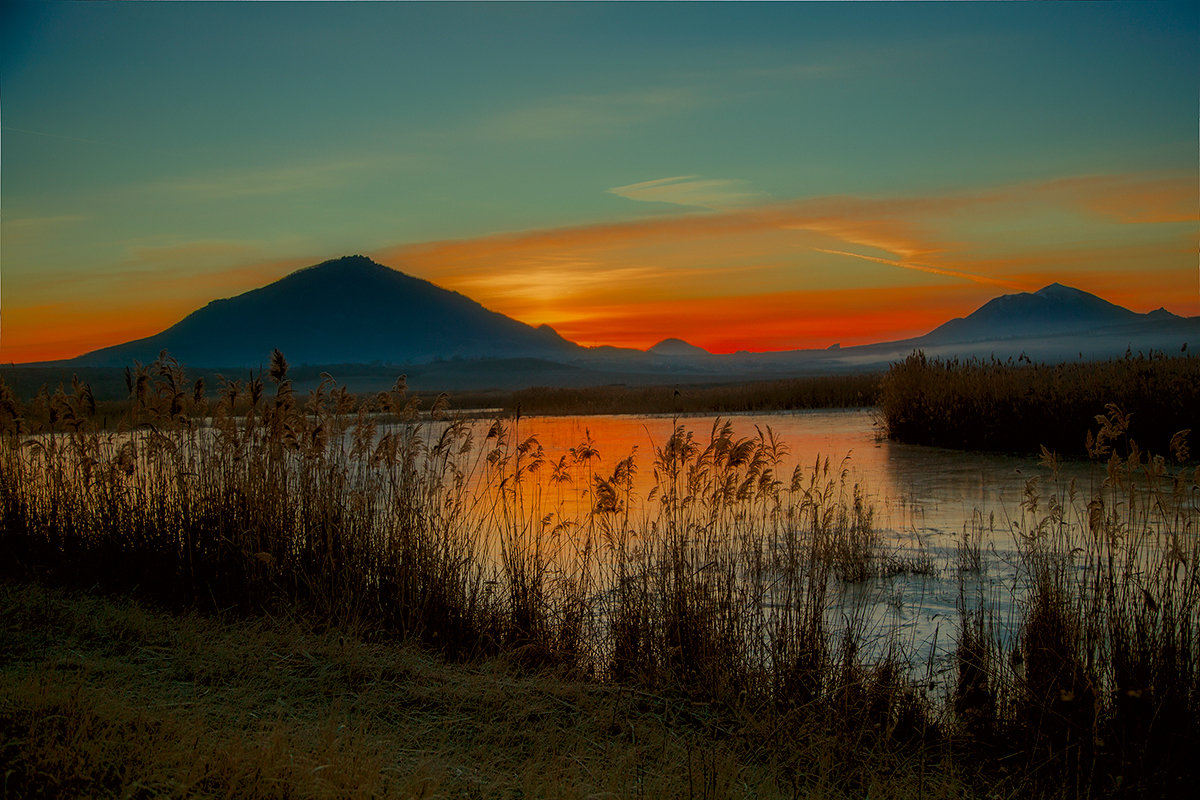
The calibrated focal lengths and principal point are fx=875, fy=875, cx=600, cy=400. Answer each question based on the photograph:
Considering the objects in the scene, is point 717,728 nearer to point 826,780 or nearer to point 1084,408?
point 826,780

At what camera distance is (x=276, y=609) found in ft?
20.4

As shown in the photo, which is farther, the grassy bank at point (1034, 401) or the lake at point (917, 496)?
the grassy bank at point (1034, 401)

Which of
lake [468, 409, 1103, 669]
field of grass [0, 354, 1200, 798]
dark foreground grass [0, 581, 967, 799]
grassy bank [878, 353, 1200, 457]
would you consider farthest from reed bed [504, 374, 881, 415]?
dark foreground grass [0, 581, 967, 799]

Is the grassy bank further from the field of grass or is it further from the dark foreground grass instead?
the dark foreground grass

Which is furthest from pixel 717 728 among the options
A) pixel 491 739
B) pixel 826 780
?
pixel 491 739

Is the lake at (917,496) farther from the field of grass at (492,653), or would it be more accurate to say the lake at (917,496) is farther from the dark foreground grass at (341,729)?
the dark foreground grass at (341,729)

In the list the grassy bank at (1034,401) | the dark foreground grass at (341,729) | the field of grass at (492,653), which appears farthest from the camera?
the grassy bank at (1034,401)

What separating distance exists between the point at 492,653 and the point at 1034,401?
53.9 ft

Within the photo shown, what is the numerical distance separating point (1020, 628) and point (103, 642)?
5.54 meters

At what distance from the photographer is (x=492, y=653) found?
5.91m

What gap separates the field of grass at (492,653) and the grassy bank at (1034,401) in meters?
11.0

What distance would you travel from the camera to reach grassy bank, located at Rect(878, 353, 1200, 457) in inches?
671

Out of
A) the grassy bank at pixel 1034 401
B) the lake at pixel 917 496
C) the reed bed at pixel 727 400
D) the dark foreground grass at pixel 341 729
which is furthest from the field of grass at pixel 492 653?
the reed bed at pixel 727 400

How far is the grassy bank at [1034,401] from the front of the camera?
17.0m
